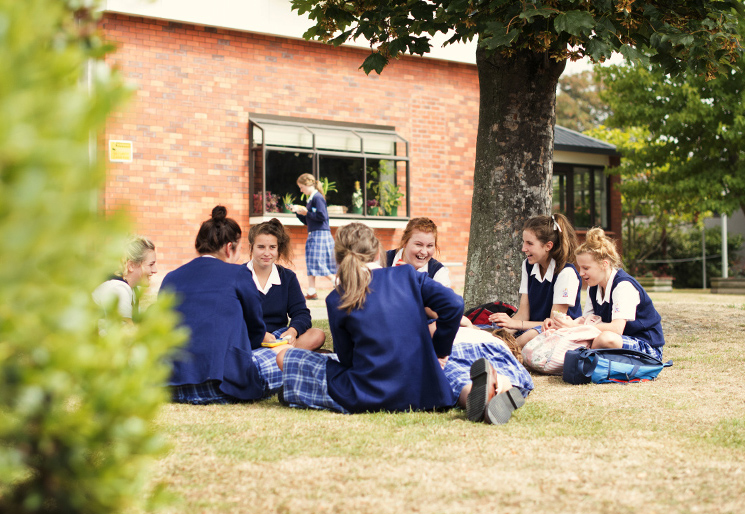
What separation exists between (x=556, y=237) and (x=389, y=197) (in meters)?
10.1

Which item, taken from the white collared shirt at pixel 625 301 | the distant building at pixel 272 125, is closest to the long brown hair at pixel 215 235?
the white collared shirt at pixel 625 301

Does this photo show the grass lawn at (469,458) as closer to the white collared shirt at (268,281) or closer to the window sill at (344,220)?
the white collared shirt at (268,281)

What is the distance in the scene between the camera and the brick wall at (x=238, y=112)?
44.8ft

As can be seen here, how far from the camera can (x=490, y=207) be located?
7441mm

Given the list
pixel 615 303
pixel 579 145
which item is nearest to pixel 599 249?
pixel 615 303

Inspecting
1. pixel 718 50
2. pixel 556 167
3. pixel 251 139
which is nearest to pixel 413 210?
pixel 251 139

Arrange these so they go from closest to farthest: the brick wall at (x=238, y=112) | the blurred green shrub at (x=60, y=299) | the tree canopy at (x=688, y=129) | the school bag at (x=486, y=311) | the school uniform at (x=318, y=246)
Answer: the blurred green shrub at (x=60, y=299), the school bag at (x=486, y=311), the school uniform at (x=318, y=246), the brick wall at (x=238, y=112), the tree canopy at (x=688, y=129)

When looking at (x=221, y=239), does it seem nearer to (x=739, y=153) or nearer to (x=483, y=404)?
(x=483, y=404)

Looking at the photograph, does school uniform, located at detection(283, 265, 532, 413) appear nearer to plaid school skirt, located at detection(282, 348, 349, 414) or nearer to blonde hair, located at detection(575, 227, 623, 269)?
plaid school skirt, located at detection(282, 348, 349, 414)

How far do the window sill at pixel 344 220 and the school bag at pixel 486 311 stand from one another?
8.25 metres

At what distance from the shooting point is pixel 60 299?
1335 millimetres

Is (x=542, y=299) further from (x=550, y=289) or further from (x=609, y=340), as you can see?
(x=609, y=340)

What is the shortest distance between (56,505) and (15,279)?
67cm

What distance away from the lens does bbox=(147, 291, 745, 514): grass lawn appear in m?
2.52
